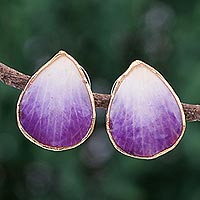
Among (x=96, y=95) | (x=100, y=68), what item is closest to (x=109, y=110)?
(x=96, y=95)

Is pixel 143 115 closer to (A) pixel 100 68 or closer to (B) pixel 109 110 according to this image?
(B) pixel 109 110

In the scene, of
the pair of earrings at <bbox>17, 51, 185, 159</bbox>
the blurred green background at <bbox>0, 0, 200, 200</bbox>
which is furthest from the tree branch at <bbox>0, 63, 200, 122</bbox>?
the blurred green background at <bbox>0, 0, 200, 200</bbox>

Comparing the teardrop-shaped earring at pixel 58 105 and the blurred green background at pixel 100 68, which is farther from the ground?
the teardrop-shaped earring at pixel 58 105

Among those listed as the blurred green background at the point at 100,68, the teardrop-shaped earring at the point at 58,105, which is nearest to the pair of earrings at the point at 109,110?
the teardrop-shaped earring at the point at 58,105

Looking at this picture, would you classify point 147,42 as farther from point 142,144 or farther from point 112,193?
point 142,144

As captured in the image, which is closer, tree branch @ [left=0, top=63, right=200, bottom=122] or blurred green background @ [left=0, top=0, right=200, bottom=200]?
tree branch @ [left=0, top=63, right=200, bottom=122]

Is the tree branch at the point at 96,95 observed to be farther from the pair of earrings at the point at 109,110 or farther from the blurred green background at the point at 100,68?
the blurred green background at the point at 100,68

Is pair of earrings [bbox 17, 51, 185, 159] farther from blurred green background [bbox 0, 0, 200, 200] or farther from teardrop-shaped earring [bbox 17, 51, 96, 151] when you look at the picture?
blurred green background [bbox 0, 0, 200, 200]
